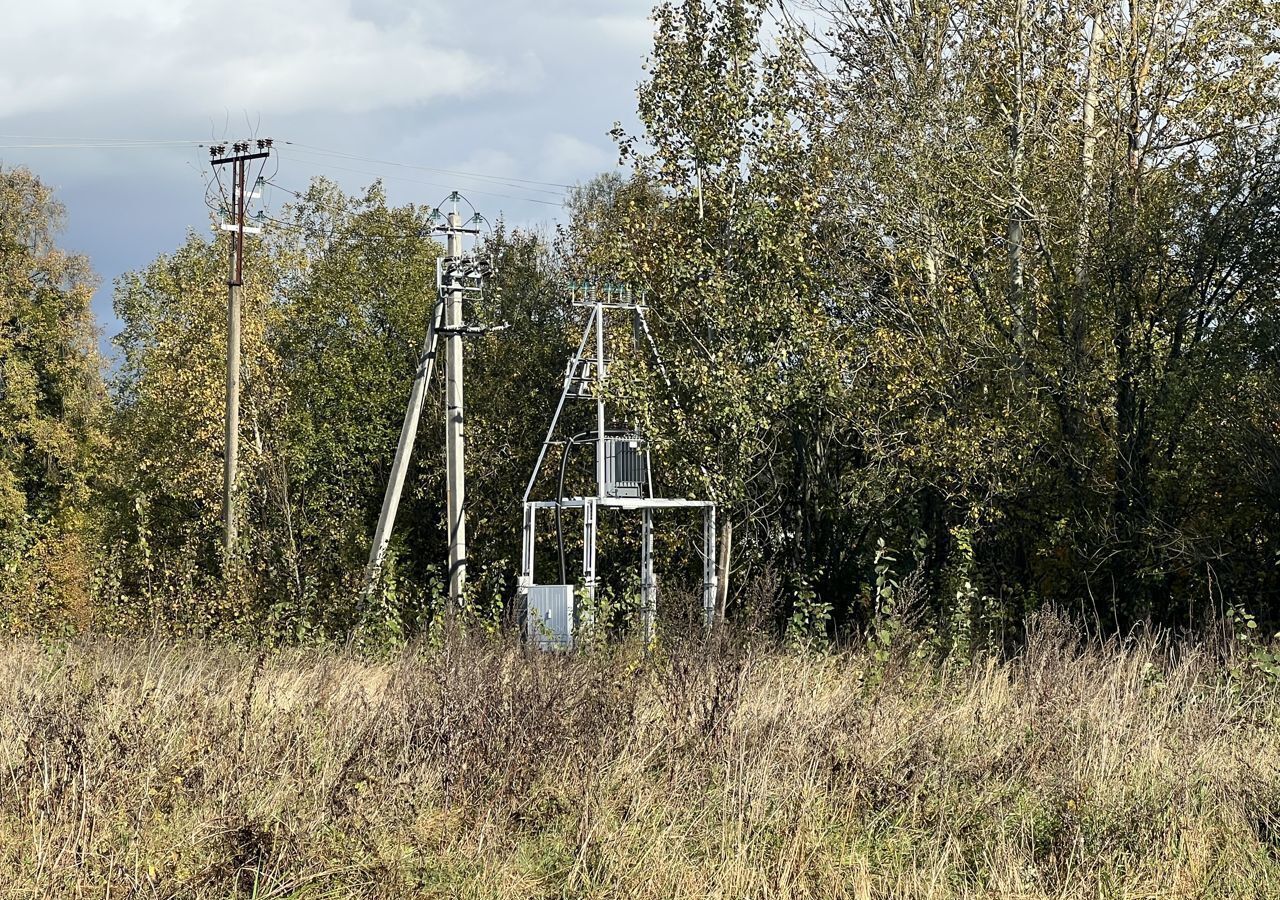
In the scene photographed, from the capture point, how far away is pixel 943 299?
583 inches

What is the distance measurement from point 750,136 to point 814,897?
15.0 m

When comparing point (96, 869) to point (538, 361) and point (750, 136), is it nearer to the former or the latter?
point (750, 136)

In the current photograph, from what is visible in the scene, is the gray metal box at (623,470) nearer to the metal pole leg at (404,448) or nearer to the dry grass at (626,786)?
the metal pole leg at (404,448)

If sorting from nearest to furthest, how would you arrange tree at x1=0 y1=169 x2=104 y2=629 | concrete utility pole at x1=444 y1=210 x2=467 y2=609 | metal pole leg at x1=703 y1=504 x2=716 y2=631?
concrete utility pole at x1=444 y1=210 x2=467 y2=609, metal pole leg at x1=703 y1=504 x2=716 y2=631, tree at x1=0 y1=169 x2=104 y2=629

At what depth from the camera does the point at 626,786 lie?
17.9ft

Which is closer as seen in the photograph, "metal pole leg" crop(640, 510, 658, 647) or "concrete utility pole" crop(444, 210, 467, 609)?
"metal pole leg" crop(640, 510, 658, 647)

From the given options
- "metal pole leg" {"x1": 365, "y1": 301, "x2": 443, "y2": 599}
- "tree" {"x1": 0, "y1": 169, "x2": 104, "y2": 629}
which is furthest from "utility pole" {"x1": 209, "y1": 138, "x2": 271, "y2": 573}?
"tree" {"x1": 0, "y1": 169, "x2": 104, "y2": 629}

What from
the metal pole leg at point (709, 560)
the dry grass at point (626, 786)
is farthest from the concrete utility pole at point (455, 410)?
the dry grass at point (626, 786)

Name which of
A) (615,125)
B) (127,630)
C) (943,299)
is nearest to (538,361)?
(615,125)

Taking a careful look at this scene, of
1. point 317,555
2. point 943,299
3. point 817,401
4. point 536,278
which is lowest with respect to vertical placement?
point 317,555

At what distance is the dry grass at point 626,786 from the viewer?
4602 millimetres

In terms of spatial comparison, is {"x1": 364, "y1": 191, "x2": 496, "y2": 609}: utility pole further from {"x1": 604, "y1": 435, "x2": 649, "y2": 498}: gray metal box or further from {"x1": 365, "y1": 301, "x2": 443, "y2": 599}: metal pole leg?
{"x1": 604, "y1": 435, "x2": 649, "y2": 498}: gray metal box

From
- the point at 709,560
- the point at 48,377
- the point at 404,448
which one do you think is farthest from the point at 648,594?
the point at 48,377

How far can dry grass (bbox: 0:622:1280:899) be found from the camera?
460cm
